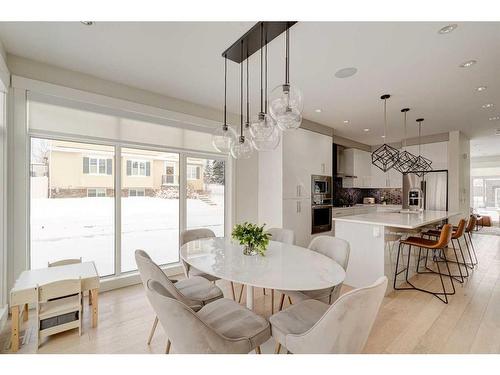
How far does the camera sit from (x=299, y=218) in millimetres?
4500

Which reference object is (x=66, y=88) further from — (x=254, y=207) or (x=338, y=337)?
(x=338, y=337)

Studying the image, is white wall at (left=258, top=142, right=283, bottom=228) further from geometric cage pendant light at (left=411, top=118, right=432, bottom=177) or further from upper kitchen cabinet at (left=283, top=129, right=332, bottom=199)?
geometric cage pendant light at (left=411, top=118, right=432, bottom=177)

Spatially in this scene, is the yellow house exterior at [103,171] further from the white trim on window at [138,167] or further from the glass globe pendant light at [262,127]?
the glass globe pendant light at [262,127]

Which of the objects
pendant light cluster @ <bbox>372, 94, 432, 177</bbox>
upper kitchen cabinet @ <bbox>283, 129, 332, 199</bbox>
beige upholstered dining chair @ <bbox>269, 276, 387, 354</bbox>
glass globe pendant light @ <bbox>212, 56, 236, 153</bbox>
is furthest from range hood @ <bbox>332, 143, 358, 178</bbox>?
beige upholstered dining chair @ <bbox>269, 276, 387, 354</bbox>

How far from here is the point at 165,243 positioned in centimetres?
377

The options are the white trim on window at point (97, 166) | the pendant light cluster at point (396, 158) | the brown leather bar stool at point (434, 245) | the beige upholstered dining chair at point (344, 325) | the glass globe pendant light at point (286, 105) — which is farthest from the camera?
the pendant light cluster at point (396, 158)

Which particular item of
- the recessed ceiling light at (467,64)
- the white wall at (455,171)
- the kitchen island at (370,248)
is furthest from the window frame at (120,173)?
the white wall at (455,171)

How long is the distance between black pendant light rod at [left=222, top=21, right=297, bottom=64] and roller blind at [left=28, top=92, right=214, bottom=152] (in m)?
1.60

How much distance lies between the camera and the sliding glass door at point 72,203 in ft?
8.97

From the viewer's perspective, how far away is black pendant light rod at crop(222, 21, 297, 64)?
1929 mm

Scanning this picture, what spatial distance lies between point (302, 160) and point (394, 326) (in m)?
2.97

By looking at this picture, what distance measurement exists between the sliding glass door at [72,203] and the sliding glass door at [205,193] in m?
1.13

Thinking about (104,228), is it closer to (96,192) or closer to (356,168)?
(96,192)
